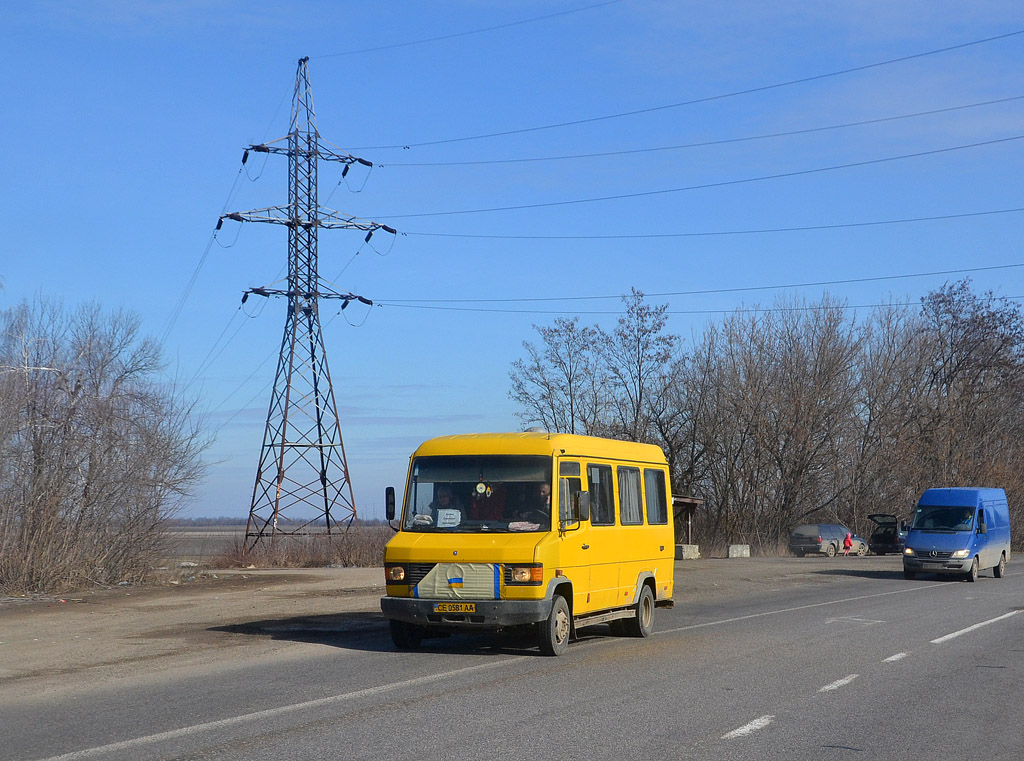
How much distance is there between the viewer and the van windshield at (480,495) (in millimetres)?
12803

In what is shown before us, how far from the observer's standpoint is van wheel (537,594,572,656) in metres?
12.4

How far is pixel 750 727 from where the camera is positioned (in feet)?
27.1

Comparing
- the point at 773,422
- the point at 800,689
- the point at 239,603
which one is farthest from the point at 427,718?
the point at 773,422

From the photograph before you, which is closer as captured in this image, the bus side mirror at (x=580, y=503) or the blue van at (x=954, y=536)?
the bus side mirror at (x=580, y=503)

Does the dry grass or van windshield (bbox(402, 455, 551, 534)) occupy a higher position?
van windshield (bbox(402, 455, 551, 534))

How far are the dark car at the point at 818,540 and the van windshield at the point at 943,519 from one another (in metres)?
17.2

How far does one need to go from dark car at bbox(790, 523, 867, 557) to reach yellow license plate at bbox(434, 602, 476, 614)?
37.0 m

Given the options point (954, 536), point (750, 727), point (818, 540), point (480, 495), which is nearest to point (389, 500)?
A: point (480, 495)

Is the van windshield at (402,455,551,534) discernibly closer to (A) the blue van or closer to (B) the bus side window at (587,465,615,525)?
(B) the bus side window at (587,465,615,525)

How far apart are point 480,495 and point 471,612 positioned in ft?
4.87

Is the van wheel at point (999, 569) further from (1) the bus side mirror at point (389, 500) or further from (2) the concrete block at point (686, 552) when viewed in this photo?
(1) the bus side mirror at point (389, 500)

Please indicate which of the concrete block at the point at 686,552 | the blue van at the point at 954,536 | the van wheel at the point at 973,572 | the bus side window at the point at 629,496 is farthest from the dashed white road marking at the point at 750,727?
the concrete block at the point at 686,552

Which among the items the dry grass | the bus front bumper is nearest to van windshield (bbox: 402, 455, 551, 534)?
the bus front bumper

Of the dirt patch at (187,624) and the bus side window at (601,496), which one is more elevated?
the bus side window at (601,496)
